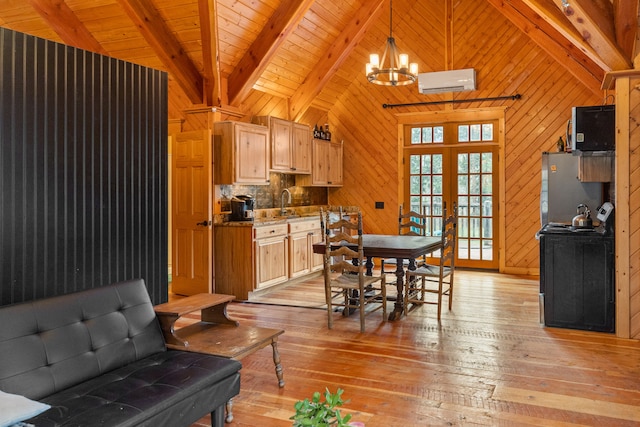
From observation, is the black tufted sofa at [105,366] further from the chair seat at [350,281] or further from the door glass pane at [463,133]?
the door glass pane at [463,133]

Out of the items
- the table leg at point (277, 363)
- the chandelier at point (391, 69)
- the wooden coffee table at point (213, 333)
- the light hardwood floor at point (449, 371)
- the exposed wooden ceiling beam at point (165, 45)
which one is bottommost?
the light hardwood floor at point (449, 371)

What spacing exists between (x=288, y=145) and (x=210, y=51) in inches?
76.1

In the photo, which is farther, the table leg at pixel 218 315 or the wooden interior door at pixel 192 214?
the wooden interior door at pixel 192 214

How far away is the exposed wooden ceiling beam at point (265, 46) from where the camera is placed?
6.02 metres

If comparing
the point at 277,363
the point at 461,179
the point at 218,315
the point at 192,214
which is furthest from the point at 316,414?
the point at 461,179

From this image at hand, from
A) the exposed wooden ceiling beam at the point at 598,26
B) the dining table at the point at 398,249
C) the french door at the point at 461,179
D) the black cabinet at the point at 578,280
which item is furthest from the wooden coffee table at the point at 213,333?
the french door at the point at 461,179

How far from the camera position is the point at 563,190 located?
595 centimetres

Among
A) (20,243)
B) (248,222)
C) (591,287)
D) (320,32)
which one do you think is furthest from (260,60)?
(591,287)

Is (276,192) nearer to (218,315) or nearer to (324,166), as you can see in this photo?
(324,166)

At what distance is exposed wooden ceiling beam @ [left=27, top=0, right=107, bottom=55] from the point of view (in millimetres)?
5625

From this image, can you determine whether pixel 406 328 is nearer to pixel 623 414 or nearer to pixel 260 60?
pixel 623 414

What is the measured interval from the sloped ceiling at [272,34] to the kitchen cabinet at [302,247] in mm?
1774

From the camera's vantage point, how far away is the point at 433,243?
5297 mm

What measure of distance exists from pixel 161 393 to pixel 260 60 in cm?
473
